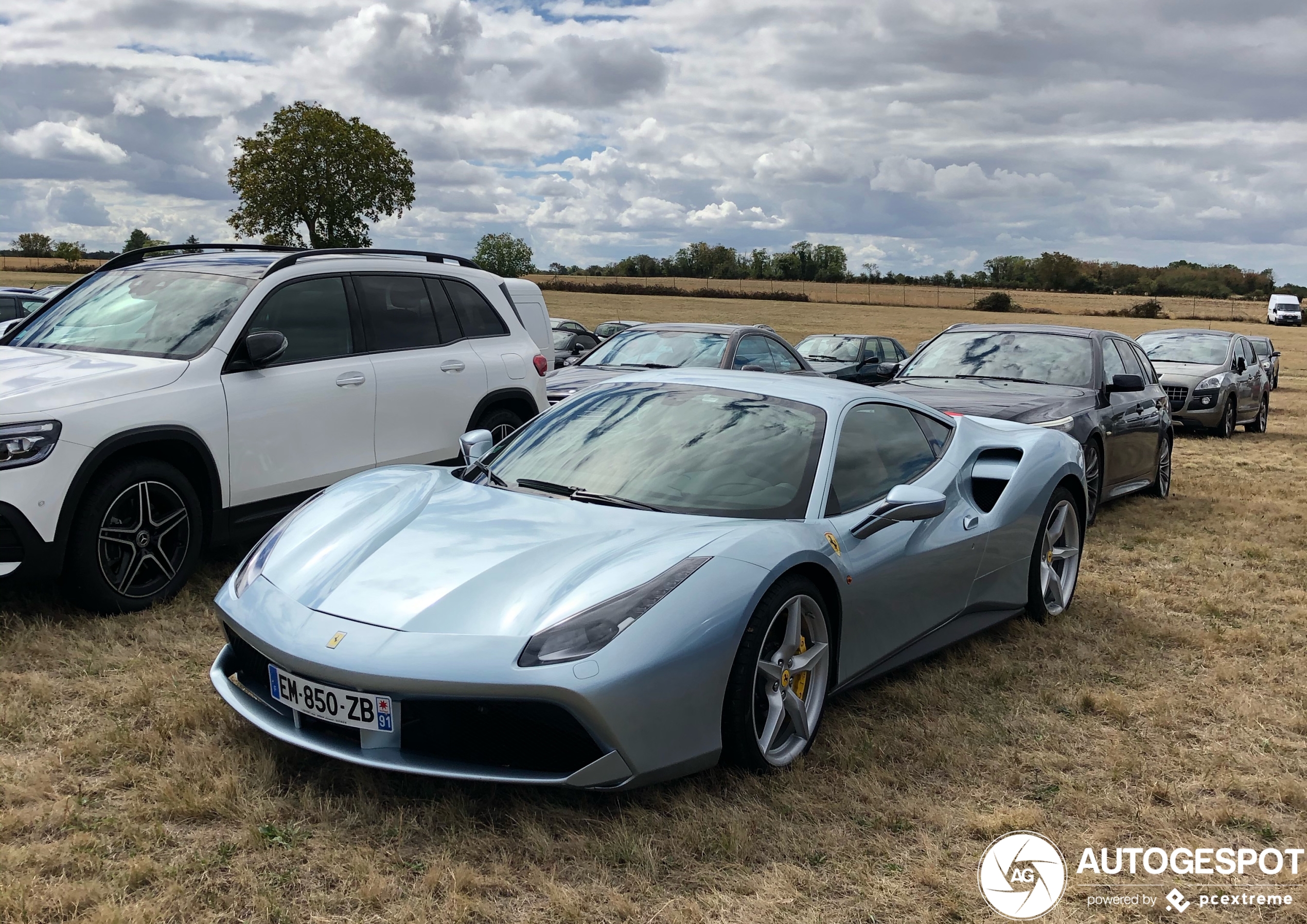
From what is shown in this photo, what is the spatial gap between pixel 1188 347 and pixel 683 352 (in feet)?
34.2

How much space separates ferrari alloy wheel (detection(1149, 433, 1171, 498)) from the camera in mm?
9766

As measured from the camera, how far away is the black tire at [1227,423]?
15844 millimetres

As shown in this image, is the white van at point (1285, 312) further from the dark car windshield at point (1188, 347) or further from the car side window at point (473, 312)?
the car side window at point (473, 312)

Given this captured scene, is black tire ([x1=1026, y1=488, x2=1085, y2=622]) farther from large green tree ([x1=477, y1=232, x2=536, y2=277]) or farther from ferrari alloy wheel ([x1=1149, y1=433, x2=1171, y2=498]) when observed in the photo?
large green tree ([x1=477, y1=232, x2=536, y2=277])

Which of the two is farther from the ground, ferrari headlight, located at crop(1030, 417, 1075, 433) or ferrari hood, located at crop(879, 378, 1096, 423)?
ferrari hood, located at crop(879, 378, 1096, 423)

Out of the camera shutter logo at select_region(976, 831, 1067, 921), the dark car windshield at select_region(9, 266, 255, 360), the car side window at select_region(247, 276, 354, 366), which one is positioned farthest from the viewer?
the car side window at select_region(247, 276, 354, 366)

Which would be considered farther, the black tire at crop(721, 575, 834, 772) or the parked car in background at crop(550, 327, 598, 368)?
the parked car in background at crop(550, 327, 598, 368)

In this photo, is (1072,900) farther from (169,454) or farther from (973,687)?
(169,454)

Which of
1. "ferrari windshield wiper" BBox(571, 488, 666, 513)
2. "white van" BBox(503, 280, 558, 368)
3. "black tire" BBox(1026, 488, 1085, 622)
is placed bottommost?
"black tire" BBox(1026, 488, 1085, 622)

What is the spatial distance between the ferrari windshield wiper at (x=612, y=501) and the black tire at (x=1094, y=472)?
18.0 feet

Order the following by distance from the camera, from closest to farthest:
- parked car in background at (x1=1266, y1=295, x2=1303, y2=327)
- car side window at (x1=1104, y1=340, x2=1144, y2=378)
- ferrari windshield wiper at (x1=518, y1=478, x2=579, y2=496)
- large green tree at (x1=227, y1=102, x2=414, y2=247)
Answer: ferrari windshield wiper at (x1=518, y1=478, x2=579, y2=496)
car side window at (x1=1104, y1=340, x2=1144, y2=378)
large green tree at (x1=227, y1=102, x2=414, y2=247)
parked car in background at (x1=1266, y1=295, x2=1303, y2=327)

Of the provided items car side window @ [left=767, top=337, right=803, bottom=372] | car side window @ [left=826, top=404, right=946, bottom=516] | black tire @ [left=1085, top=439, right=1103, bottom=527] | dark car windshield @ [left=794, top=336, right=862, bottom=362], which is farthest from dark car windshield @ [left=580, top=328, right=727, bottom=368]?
dark car windshield @ [left=794, top=336, right=862, bottom=362]

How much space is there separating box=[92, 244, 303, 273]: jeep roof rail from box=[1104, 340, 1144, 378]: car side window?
7251 mm

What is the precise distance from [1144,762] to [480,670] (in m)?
2.53
